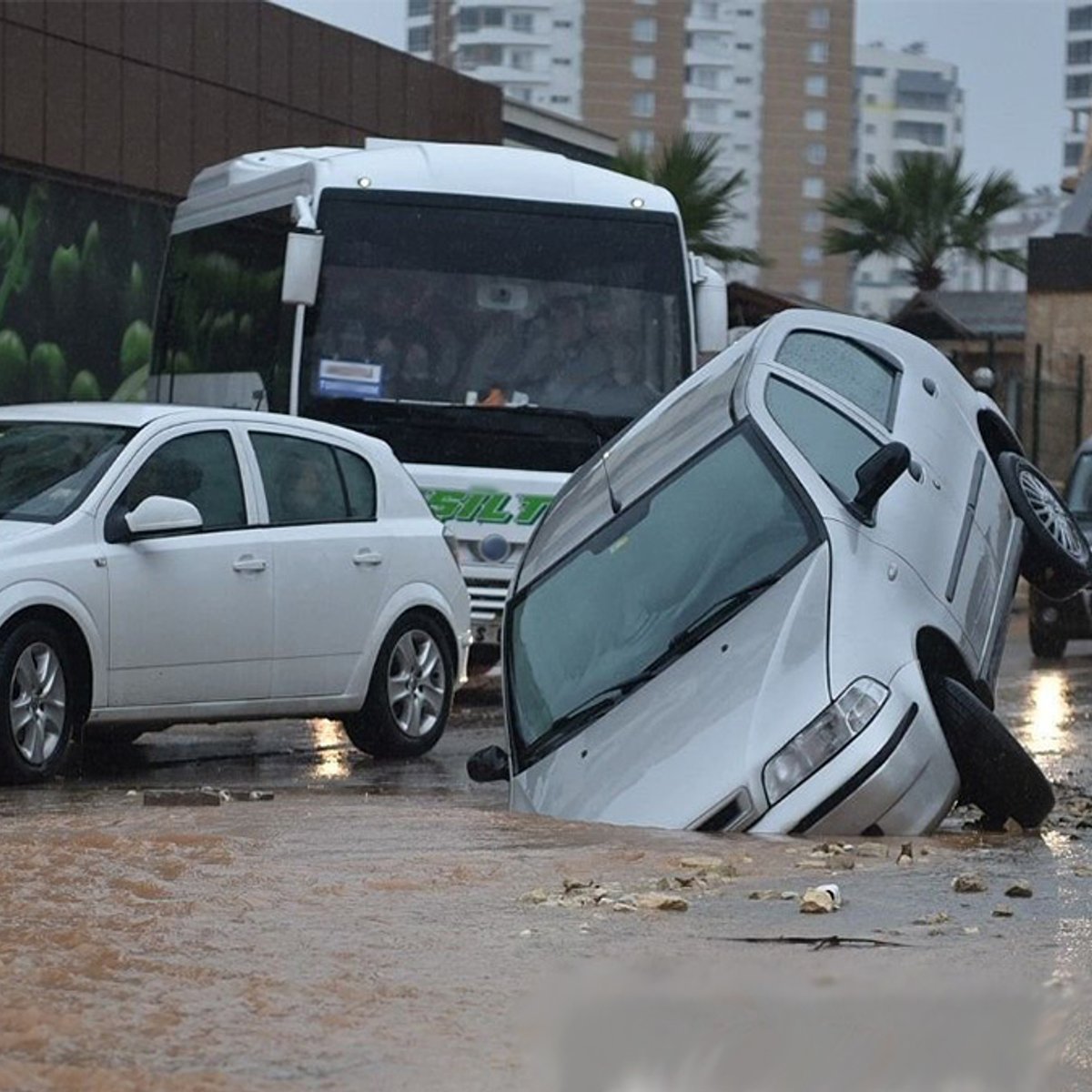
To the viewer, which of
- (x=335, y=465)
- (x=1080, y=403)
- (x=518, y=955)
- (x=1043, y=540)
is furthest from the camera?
(x=1080, y=403)

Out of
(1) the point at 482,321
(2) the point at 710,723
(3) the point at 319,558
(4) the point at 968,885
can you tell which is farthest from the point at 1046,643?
(4) the point at 968,885

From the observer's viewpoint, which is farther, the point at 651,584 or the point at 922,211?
the point at 922,211

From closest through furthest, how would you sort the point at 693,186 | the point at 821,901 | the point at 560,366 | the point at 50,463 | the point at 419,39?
the point at 821,901, the point at 50,463, the point at 560,366, the point at 693,186, the point at 419,39

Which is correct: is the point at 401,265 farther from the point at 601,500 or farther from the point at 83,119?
the point at 83,119

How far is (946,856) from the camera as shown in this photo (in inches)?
323

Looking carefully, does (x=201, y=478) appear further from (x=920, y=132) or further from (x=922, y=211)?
(x=920, y=132)

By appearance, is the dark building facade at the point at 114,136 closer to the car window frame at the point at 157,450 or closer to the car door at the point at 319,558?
the car door at the point at 319,558

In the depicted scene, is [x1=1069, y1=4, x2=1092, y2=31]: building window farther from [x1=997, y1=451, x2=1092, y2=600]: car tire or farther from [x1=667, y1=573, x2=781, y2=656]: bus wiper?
[x1=667, y1=573, x2=781, y2=656]: bus wiper

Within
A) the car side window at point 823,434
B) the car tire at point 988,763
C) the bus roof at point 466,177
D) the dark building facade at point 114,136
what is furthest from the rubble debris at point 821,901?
the dark building facade at point 114,136

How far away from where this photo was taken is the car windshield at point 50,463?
11.4 m

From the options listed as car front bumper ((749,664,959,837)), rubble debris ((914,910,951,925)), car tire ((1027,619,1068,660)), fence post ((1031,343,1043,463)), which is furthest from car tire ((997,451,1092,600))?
fence post ((1031,343,1043,463))

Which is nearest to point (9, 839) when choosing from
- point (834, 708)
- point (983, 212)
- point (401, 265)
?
point (834, 708)

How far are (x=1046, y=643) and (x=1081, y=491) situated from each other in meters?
1.68

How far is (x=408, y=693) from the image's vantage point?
1325 cm
